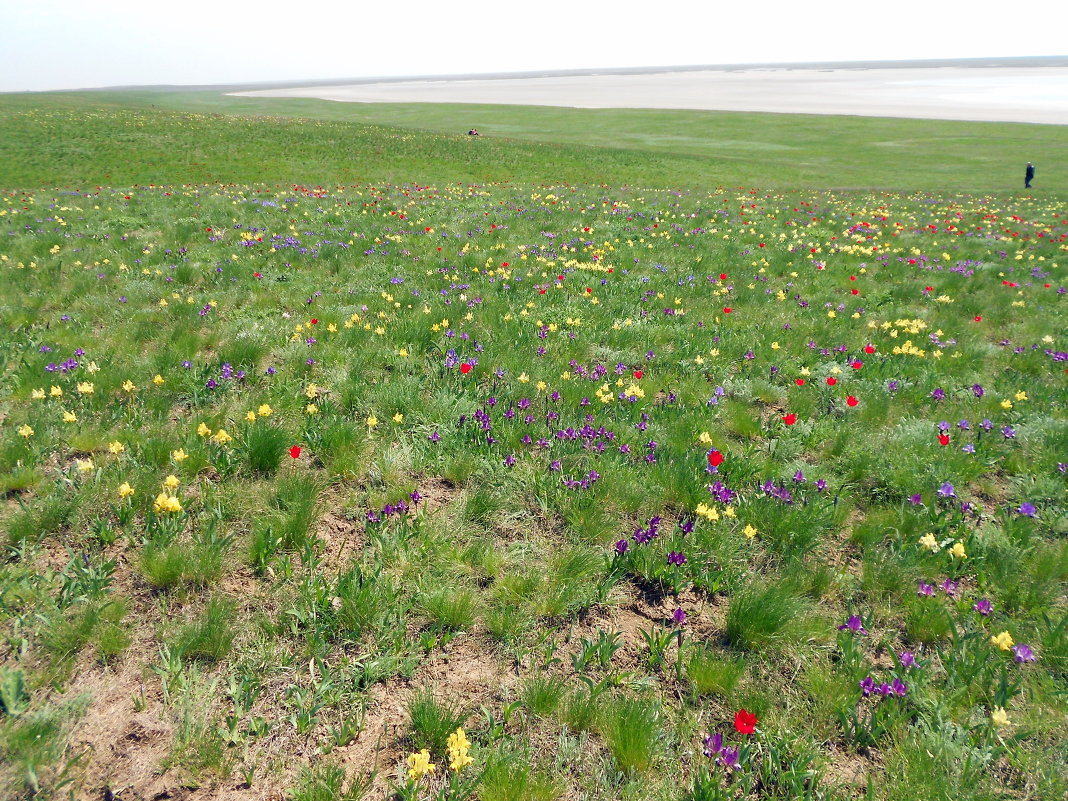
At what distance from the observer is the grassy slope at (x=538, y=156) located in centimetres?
2650

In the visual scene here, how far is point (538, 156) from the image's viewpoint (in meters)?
33.6

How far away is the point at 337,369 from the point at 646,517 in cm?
401

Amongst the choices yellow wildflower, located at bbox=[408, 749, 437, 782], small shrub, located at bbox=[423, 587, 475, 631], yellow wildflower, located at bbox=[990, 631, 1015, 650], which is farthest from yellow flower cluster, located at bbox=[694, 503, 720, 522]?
yellow wildflower, located at bbox=[408, 749, 437, 782]

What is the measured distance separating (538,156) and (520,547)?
33.6m

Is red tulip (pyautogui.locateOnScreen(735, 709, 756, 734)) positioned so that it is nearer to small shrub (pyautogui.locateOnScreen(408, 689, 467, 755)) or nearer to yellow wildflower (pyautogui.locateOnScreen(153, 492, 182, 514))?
small shrub (pyautogui.locateOnScreen(408, 689, 467, 755))

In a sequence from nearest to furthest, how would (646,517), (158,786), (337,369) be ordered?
1. (158,786)
2. (646,517)
3. (337,369)

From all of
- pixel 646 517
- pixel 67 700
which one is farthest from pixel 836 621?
pixel 67 700

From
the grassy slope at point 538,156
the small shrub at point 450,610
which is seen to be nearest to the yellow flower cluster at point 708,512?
the small shrub at point 450,610

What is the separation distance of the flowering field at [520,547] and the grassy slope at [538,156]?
21242 millimetres

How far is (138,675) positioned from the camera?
307 centimetres

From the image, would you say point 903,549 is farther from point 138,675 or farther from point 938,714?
point 138,675

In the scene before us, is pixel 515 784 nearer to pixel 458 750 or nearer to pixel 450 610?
pixel 458 750

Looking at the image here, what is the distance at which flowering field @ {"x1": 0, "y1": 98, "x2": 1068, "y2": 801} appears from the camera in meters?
2.79

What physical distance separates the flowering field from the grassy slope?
2124 centimetres
